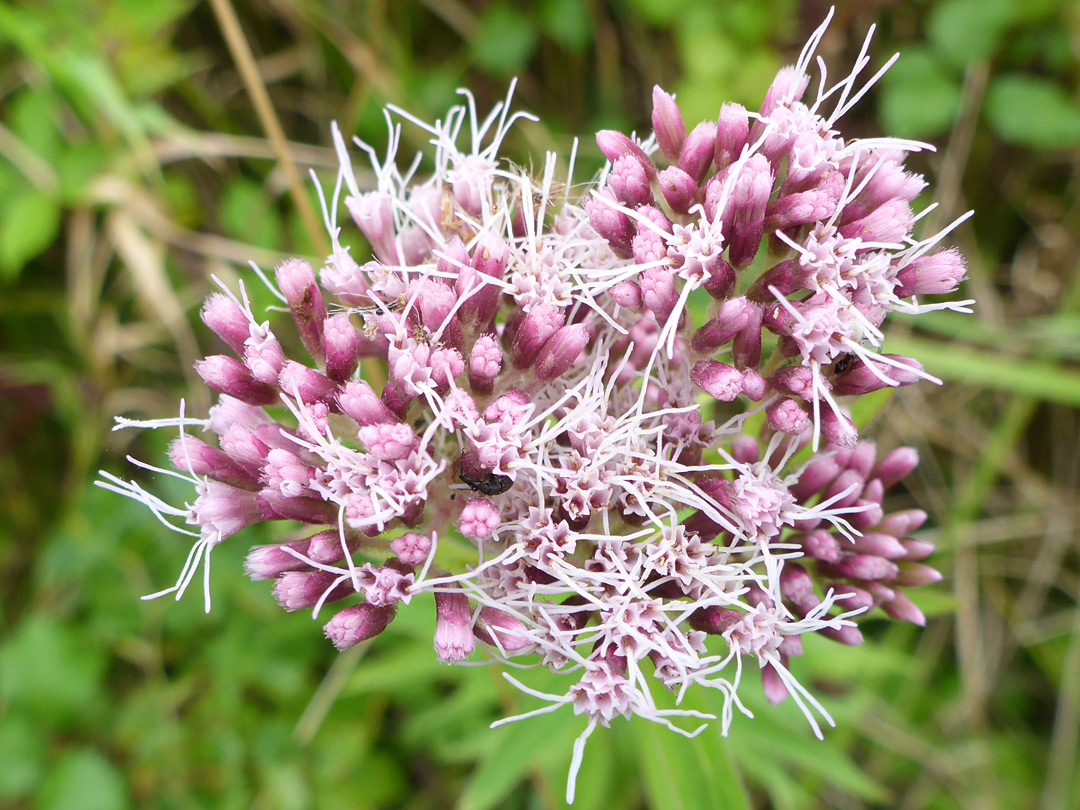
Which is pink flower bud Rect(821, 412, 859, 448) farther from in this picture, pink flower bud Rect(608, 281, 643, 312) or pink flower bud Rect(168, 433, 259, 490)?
pink flower bud Rect(168, 433, 259, 490)

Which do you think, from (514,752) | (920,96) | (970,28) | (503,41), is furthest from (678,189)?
(970,28)

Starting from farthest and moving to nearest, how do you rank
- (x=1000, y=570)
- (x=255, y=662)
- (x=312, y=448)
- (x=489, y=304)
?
(x=1000, y=570) → (x=255, y=662) → (x=489, y=304) → (x=312, y=448)

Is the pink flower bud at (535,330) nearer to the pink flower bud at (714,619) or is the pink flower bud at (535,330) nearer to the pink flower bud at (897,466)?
the pink flower bud at (714,619)

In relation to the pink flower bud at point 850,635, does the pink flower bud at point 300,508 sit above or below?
above

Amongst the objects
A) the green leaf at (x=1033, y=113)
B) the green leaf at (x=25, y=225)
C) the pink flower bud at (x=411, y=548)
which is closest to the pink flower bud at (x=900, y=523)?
the pink flower bud at (x=411, y=548)

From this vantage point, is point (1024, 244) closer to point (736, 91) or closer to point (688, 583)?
point (736, 91)

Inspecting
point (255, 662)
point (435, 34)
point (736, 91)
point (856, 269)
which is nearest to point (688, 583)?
point (856, 269)

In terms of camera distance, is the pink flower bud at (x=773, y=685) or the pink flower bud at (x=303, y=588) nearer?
the pink flower bud at (x=303, y=588)
